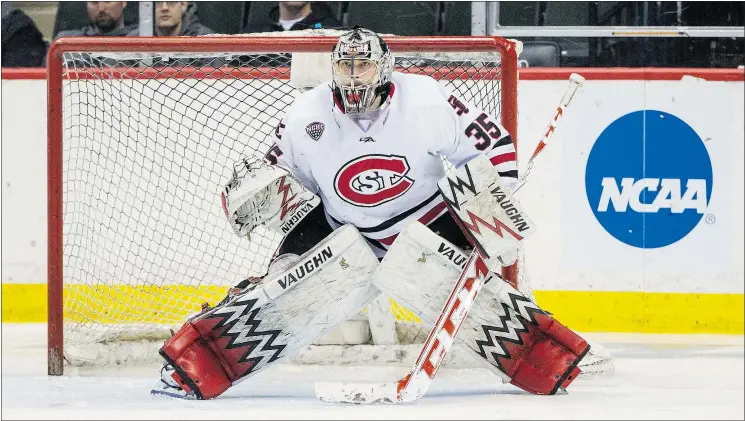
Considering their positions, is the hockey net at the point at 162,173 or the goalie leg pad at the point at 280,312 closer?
the goalie leg pad at the point at 280,312

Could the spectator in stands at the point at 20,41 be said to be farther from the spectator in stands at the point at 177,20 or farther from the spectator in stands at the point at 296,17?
the spectator in stands at the point at 296,17

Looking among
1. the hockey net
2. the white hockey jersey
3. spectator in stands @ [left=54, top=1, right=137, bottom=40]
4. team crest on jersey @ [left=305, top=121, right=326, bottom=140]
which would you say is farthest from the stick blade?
spectator in stands @ [left=54, top=1, right=137, bottom=40]

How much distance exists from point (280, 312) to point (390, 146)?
48 centimetres

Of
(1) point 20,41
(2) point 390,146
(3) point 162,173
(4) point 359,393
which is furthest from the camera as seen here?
(1) point 20,41

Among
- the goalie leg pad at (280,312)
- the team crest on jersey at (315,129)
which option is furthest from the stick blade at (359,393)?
the team crest on jersey at (315,129)

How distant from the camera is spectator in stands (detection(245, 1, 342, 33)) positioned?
15.6 feet

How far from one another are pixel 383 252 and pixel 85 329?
3.28ft

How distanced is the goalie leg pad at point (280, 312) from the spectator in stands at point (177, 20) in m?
1.86

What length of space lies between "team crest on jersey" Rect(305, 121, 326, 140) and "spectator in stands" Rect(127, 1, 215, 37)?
1.73 m

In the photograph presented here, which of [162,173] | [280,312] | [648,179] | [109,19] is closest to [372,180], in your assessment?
[280,312]

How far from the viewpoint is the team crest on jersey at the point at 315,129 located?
10.4 feet

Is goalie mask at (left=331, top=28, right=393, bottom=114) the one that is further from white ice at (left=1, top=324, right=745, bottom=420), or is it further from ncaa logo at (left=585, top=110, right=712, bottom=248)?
ncaa logo at (left=585, top=110, right=712, bottom=248)

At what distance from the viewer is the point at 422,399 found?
3.05 m

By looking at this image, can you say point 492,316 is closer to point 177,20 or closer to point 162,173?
point 162,173
